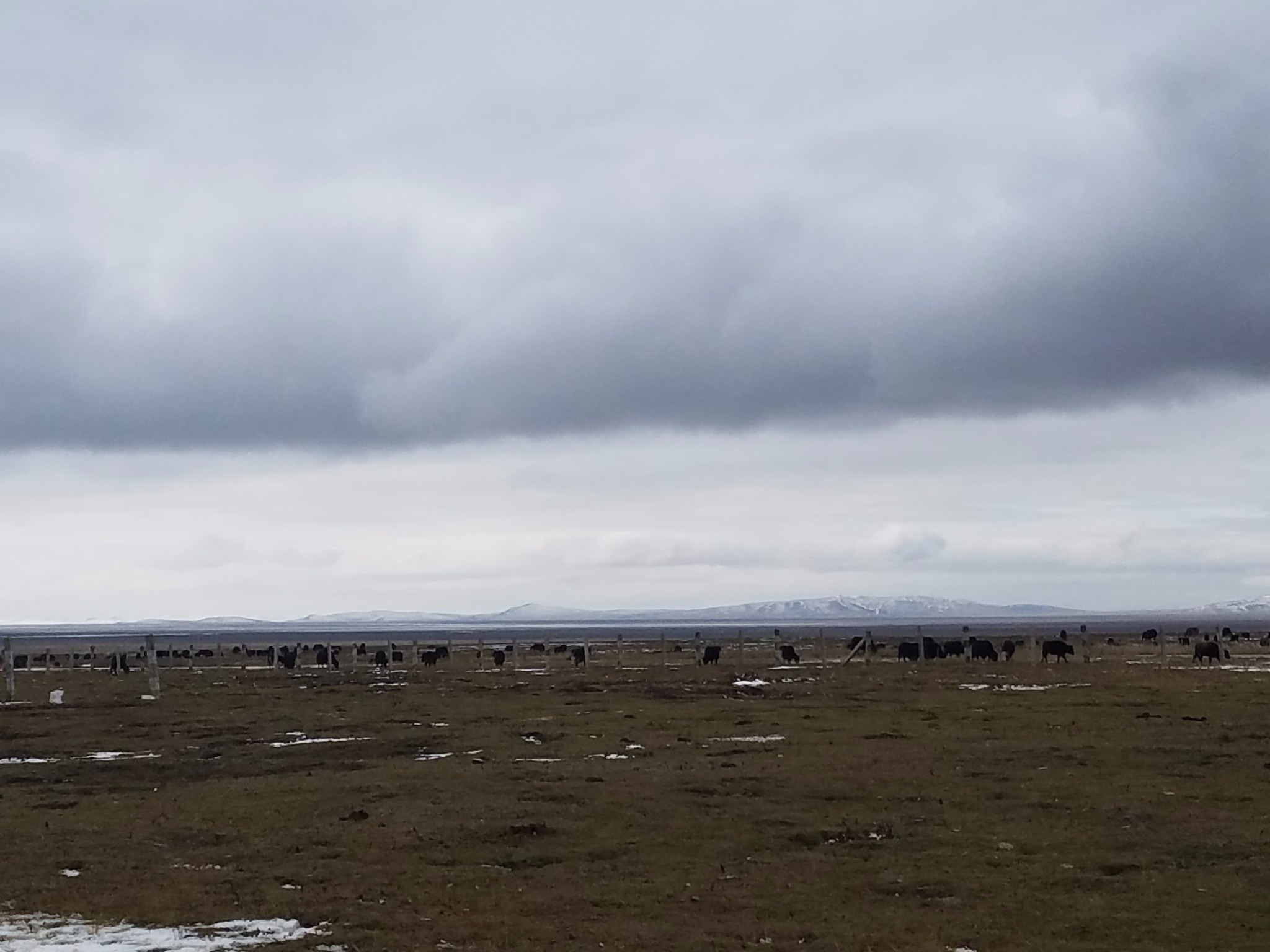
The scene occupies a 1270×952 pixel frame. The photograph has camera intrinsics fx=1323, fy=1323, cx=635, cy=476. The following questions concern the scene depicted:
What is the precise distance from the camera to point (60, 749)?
28.1 meters

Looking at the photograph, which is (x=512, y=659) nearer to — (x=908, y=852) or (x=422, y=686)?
(x=422, y=686)

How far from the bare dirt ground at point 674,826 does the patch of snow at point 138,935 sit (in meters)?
0.36

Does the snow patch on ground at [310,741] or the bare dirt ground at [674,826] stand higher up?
the bare dirt ground at [674,826]

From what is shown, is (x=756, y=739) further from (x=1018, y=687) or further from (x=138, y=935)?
(x=1018, y=687)

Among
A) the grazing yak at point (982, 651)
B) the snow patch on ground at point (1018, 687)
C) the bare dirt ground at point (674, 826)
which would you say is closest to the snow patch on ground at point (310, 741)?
the bare dirt ground at point (674, 826)

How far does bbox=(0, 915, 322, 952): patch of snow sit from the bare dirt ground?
357 millimetres

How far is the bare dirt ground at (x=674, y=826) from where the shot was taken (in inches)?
484

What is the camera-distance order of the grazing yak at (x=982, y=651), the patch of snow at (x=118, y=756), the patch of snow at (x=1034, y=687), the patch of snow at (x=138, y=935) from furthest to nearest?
the grazing yak at (x=982, y=651), the patch of snow at (x=1034, y=687), the patch of snow at (x=118, y=756), the patch of snow at (x=138, y=935)

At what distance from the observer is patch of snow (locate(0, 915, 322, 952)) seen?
11484 mm

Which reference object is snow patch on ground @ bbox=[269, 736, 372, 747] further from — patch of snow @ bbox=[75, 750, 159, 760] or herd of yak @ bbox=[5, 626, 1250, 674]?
herd of yak @ bbox=[5, 626, 1250, 674]

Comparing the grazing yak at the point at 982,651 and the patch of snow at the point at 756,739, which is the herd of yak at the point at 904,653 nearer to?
the grazing yak at the point at 982,651

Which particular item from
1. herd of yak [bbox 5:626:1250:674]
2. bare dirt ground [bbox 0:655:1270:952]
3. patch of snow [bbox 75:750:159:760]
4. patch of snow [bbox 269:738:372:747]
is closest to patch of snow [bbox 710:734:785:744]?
bare dirt ground [bbox 0:655:1270:952]

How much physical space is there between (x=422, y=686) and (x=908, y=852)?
34.9 m

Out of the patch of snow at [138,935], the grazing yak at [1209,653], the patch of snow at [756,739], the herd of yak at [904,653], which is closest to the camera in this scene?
the patch of snow at [138,935]
